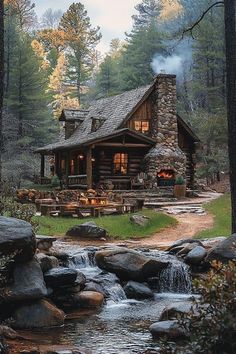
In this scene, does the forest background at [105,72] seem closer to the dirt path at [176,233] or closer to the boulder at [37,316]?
the dirt path at [176,233]

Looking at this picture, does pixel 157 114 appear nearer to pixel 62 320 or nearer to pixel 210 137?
pixel 210 137

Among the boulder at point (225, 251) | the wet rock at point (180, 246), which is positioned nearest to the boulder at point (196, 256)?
the wet rock at point (180, 246)

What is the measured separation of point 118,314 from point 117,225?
8528mm

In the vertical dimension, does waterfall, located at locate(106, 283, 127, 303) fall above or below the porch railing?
below

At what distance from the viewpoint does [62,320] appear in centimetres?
881

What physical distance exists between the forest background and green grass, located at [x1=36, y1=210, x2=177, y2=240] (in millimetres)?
12066

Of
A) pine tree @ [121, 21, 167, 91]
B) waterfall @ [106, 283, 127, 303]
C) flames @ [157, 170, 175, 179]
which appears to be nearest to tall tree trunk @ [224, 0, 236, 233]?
waterfall @ [106, 283, 127, 303]

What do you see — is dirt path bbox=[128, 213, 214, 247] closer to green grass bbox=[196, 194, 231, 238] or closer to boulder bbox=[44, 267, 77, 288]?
green grass bbox=[196, 194, 231, 238]

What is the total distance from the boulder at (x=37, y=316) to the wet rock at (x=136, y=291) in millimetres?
2576

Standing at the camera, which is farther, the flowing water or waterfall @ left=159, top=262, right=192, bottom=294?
waterfall @ left=159, top=262, right=192, bottom=294

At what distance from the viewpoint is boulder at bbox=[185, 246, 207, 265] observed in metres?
12.5

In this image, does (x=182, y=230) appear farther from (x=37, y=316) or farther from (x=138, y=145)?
(x=138, y=145)

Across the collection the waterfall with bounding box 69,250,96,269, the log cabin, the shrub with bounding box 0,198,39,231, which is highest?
the log cabin

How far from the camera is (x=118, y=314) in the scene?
9680mm
